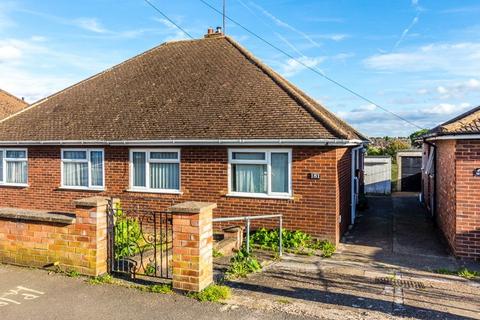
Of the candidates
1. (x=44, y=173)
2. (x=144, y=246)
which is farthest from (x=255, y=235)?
(x=44, y=173)

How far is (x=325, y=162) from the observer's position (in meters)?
9.20

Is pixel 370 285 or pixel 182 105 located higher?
pixel 182 105

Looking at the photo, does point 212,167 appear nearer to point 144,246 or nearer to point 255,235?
point 255,235

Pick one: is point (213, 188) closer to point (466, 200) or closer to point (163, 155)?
point (163, 155)

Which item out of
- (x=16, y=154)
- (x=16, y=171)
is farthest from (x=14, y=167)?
(x=16, y=154)

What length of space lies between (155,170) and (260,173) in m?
2.99

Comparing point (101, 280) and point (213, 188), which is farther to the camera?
point (213, 188)

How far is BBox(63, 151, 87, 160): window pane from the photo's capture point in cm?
1175

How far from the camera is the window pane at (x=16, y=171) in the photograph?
1263cm

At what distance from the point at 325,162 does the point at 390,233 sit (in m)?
3.35

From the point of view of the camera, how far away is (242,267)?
682cm

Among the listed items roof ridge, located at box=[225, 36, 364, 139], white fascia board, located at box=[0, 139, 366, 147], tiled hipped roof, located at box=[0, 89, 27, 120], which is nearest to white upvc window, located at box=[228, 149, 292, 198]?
white fascia board, located at box=[0, 139, 366, 147]

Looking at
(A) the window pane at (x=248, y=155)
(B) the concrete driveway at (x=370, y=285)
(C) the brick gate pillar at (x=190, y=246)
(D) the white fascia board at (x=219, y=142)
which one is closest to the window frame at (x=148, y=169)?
(D) the white fascia board at (x=219, y=142)

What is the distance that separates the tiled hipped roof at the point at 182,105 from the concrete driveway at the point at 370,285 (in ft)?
9.01
